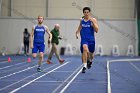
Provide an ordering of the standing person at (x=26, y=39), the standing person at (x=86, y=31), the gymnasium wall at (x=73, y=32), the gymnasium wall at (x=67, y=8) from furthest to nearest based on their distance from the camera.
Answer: the gymnasium wall at (x=67, y=8) < the gymnasium wall at (x=73, y=32) < the standing person at (x=26, y=39) < the standing person at (x=86, y=31)

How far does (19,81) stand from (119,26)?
2027 cm

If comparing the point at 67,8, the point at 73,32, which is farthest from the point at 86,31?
the point at 67,8

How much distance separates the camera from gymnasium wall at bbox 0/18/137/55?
30.0 meters

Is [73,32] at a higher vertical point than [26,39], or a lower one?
higher

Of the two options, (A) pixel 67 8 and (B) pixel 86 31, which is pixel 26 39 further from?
(B) pixel 86 31

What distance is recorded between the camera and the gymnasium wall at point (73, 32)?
30.0 m

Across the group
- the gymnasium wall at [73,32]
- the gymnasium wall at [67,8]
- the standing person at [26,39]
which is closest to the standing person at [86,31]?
the standing person at [26,39]

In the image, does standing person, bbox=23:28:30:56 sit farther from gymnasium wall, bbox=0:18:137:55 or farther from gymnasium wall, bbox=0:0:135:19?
gymnasium wall, bbox=0:0:135:19

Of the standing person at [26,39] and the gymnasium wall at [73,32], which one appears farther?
the gymnasium wall at [73,32]

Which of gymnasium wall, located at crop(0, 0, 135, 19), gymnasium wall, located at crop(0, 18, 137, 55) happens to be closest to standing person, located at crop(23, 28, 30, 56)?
gymnasium wall, located at crop(0, 18, 137, 55)

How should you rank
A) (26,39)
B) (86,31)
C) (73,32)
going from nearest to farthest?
(86,31), (26,39), (73,32)

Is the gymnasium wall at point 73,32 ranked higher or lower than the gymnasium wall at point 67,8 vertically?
lower

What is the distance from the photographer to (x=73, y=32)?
30.4 meters

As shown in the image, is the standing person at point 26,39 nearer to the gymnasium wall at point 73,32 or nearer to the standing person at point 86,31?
the gymnasium wall at point 73,32
